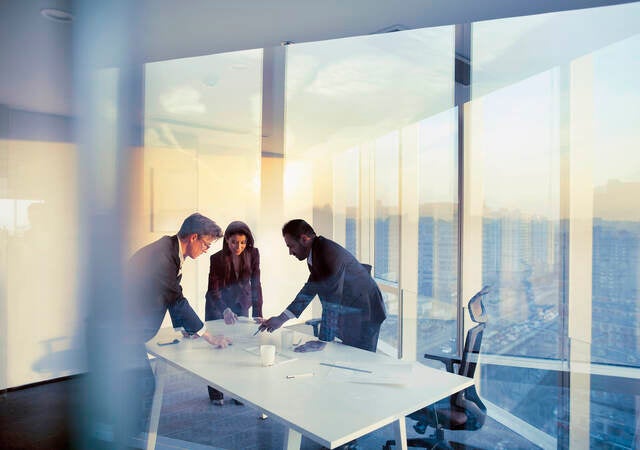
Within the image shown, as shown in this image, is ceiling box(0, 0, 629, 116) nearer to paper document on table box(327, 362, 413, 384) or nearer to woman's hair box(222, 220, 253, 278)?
woman's hair box(222, 220, 253, 278)

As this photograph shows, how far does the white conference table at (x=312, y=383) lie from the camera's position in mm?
1247

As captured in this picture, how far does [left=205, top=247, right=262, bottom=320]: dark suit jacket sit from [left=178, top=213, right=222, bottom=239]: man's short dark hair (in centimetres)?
12

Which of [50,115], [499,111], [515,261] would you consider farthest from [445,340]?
[50,115]

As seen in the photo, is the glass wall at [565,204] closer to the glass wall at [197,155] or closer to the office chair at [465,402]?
the office chair at [465,402]

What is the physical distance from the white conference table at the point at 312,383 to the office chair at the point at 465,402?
0.33 metres

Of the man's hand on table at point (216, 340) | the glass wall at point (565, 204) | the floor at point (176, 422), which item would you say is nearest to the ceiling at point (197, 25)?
the glass wall at point (565, 204)

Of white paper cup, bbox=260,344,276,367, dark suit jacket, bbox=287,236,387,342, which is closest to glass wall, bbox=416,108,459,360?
dark suit jacket, bbox=287,236,387,342

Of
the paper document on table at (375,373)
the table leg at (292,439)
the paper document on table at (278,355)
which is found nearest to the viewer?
the table leg at (292,439)

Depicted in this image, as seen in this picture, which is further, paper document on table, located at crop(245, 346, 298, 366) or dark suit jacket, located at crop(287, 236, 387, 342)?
dark suit jacket, located at crop(287, 236, 387, 342)

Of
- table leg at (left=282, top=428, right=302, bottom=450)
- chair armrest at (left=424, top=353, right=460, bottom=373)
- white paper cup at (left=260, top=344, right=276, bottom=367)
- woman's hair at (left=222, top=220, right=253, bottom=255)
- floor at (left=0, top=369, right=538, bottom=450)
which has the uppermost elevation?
woman's hair at (left=222, top=220, right=253, bottom=255)

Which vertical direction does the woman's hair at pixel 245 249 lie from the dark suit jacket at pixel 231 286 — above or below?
above

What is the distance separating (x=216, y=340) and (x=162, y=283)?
378 mm

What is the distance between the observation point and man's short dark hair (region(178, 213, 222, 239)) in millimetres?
1762

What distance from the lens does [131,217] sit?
1733mm
